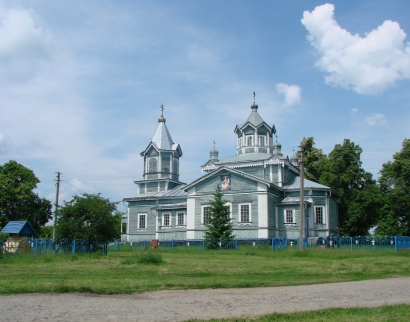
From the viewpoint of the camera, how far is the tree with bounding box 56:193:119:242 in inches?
981

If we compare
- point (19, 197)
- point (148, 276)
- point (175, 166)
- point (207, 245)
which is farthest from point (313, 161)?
point (148, 276)

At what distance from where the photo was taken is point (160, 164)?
5016 cm

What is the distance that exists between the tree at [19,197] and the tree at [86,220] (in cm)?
2401

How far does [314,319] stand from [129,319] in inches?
125

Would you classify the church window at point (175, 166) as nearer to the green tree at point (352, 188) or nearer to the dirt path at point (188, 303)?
the green tree at point (352, 188)

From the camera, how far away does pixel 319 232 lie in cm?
4153

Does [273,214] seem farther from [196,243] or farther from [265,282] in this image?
[265,282]

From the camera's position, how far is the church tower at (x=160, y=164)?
4969cm

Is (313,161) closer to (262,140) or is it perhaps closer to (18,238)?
(262,140)

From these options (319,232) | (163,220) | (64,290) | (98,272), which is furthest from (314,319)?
(163,220)

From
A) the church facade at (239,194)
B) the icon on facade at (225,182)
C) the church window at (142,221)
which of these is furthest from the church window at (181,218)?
the icon on facade at (225,182)

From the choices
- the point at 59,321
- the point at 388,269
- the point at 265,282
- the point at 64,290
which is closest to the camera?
the point at 59,321

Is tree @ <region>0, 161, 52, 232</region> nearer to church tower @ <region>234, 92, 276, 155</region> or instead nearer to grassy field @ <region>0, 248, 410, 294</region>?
church tower @ <region>234, 92, 276, 155</region>

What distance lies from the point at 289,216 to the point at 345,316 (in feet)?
111
